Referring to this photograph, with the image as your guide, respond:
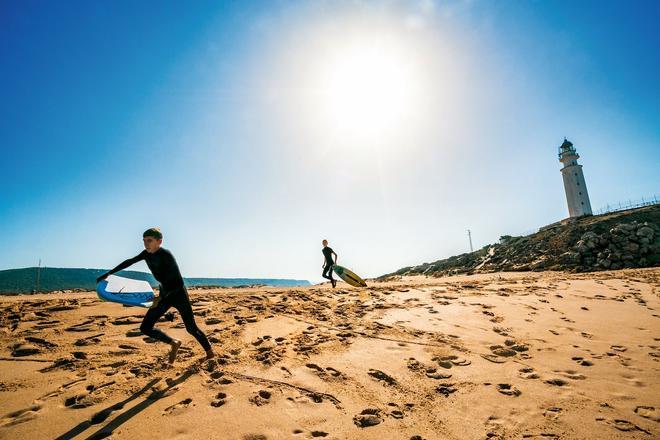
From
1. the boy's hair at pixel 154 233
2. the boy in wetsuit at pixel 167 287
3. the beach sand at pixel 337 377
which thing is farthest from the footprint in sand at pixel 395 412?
the boy's hair at pixel 154 233

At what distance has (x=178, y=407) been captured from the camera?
2.90 m

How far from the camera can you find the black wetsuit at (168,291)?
4074 millimetres

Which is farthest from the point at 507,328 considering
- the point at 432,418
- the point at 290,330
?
the point at 290,330

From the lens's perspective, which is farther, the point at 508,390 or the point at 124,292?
the point at 124,292

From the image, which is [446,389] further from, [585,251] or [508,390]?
[585,251]

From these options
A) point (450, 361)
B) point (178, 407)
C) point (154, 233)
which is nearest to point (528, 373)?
point (450, 361)

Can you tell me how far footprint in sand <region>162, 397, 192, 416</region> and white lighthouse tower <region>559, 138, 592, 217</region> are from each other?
67.9m

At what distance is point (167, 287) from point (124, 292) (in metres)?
2.49

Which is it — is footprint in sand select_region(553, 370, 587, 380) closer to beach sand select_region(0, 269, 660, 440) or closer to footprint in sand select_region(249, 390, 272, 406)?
beach sand select_region(0, 269, 660, 440)

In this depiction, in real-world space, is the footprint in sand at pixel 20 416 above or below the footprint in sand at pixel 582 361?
above

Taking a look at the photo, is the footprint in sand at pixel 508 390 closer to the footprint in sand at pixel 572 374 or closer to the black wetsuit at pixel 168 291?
the footprint in sand at pixel 572 374

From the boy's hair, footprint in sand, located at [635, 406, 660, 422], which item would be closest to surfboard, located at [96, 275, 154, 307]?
the boy's hair

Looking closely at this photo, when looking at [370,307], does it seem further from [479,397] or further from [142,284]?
[142,284]

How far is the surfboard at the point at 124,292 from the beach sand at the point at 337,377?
1.78 ft
